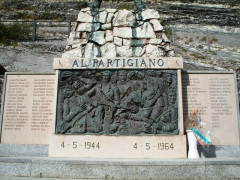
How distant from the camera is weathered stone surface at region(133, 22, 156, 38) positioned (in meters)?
7.43

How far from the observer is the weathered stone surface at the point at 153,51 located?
23.5ft

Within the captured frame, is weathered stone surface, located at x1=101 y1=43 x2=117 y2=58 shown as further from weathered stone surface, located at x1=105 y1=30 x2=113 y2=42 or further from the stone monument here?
weathered stone surface, located at x1=105 y1=30 x2=113 y2=42

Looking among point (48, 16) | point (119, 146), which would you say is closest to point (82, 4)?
point (48, 16)

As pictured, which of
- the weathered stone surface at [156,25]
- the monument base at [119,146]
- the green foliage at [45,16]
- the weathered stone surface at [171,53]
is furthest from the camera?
the green foliage at [45,16]

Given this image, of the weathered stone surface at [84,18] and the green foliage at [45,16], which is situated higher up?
the green foliage at [45,16]

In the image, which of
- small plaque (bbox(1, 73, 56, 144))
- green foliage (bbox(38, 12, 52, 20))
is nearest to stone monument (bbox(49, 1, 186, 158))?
small plaque (bbox(1, 73, 56, 144))

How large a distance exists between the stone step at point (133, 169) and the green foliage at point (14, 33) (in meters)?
16.1

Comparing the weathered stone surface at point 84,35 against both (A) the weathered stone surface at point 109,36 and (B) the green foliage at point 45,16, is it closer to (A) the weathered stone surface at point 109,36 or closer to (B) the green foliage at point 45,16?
(A) the weathered stone surface at point 109,36

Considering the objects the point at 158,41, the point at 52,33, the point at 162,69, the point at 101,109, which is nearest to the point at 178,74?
the point at 162,69

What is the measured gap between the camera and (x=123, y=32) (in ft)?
24.4

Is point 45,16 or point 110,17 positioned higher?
point 45,16

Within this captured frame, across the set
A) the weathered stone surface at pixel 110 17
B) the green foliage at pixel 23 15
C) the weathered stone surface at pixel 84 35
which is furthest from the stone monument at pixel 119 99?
the green foliage at pixel 23 15

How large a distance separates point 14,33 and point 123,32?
15.1m

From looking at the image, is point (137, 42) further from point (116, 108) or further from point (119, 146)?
point (119, 146)
